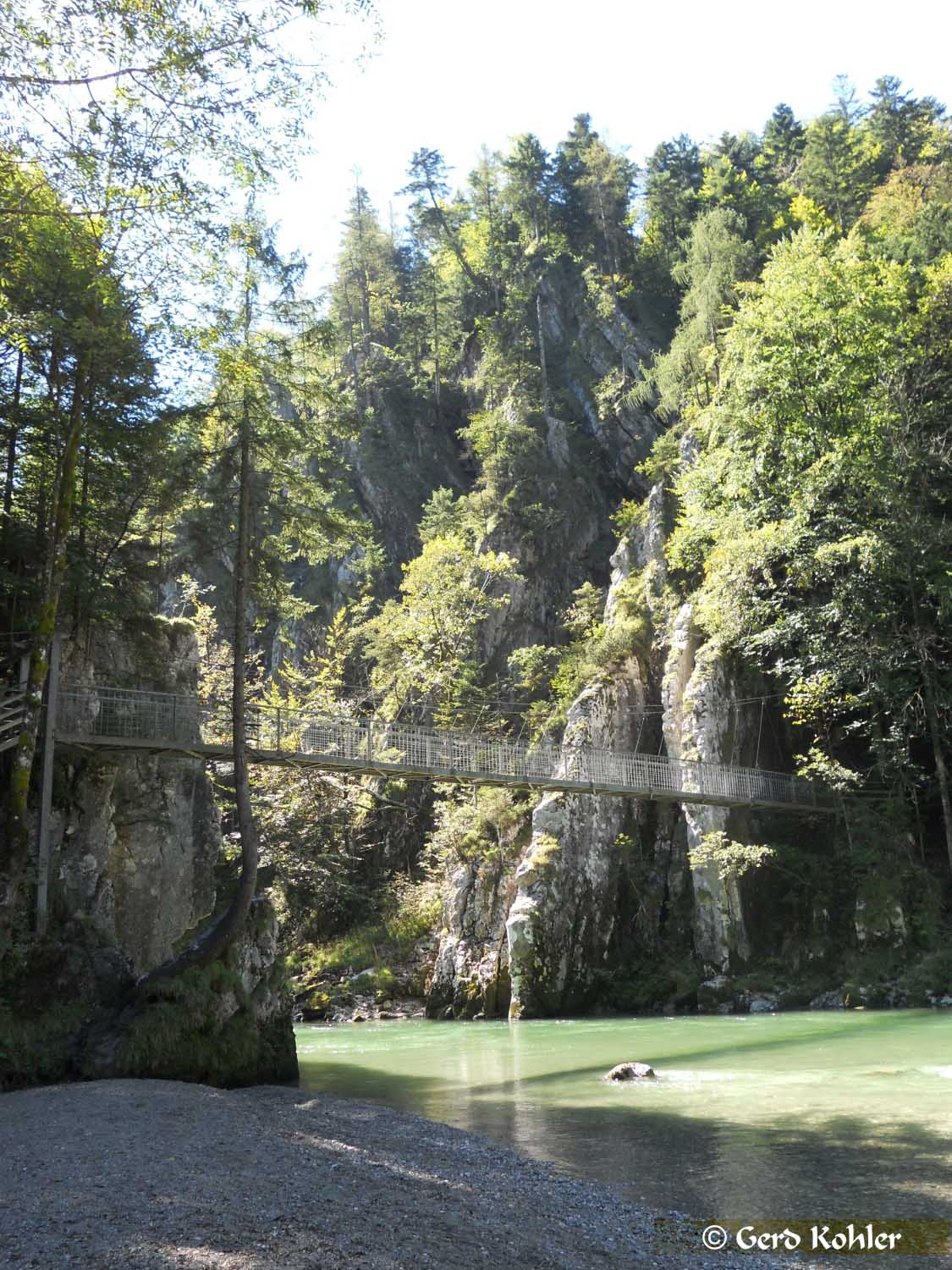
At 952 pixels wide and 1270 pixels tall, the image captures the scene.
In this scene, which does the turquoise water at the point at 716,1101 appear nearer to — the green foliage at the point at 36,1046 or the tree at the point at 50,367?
the green foliage at the point at 36,1046

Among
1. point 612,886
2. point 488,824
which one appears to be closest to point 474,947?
point 488,824

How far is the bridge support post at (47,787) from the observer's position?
1123cm

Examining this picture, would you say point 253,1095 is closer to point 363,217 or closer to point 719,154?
point 719,154

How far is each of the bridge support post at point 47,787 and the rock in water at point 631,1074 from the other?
6405 mm

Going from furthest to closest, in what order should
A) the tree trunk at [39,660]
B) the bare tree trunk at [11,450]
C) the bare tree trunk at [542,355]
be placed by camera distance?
the bare tree trunk at [542,355] < the bare tree trunk at [11,450] < the tree trunk at [39,660]

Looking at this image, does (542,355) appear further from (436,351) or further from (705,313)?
(705,313)

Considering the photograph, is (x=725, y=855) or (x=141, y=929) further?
(x=725, y=855)

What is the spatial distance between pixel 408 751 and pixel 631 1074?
29.7 ft

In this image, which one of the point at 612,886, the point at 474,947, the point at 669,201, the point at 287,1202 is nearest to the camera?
the point at 287,1202

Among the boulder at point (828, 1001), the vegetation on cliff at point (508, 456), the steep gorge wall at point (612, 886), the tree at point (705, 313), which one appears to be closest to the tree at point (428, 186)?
the vegetation on cliff at point (508, 456)

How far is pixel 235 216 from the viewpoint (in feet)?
35.4

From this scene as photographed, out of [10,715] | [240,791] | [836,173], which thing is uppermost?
[836,173]

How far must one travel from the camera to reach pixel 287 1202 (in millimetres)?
4840

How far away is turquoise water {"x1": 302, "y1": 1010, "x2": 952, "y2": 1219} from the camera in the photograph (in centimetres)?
591
